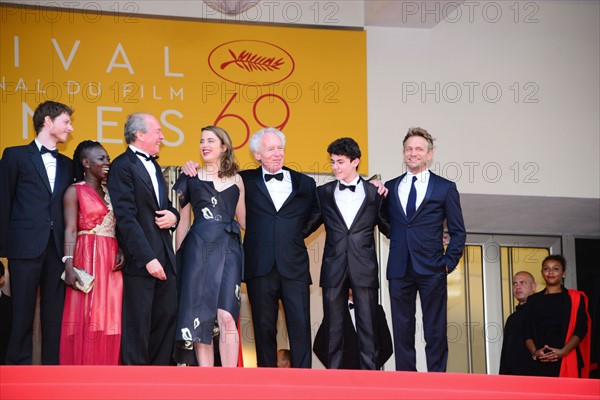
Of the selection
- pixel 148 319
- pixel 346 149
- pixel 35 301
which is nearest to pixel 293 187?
pixel 346 149

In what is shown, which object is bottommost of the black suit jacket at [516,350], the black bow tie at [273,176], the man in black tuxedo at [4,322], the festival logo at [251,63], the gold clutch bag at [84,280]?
the black suit jacket at [516,350]

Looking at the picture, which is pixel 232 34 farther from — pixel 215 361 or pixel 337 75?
pixel 215 361

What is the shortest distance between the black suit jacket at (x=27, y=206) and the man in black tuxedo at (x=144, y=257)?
34 centimetres

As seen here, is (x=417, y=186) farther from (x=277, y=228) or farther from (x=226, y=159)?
(x=226, y=159)

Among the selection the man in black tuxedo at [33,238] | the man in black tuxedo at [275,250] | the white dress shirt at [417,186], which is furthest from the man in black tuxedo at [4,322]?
the white dress shirt at [417,186]

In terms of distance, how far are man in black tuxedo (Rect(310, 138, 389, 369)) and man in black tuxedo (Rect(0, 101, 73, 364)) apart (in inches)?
59.5

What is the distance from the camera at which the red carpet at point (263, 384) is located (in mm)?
4281

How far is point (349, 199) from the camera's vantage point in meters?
6.24

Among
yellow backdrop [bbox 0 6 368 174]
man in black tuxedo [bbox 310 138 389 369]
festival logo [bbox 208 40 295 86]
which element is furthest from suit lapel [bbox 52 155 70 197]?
festival logo [bbox 208 40 295 86]

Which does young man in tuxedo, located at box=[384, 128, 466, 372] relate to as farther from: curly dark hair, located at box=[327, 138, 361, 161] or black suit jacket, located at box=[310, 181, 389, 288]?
curly dark hair, located at box=[327, 138, 361, 161]

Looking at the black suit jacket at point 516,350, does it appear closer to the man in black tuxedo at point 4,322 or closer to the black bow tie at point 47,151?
the man in black tuxedo at point 4,322

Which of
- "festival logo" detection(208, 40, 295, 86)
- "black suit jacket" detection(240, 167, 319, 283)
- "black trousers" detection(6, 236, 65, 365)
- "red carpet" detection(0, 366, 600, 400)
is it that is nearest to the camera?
"red carpet" detection(0, 366, 600, 400)

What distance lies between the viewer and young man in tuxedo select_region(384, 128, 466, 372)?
19.7 ft

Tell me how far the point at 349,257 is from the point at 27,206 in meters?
1.84
